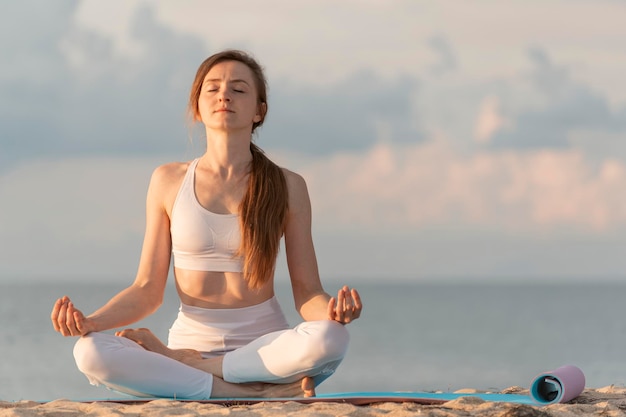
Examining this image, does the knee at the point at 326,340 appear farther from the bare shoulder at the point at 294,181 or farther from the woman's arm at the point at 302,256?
the bare shoulder at the point at 294,181

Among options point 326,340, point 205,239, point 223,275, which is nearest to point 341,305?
point 326,340

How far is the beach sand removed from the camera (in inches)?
179

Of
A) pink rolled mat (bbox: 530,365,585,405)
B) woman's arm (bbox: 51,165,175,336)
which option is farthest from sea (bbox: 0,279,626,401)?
pink rolled mat (bbox: 530,365,585,405)

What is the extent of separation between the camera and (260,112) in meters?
5.82

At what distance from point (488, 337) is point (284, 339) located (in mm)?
28288

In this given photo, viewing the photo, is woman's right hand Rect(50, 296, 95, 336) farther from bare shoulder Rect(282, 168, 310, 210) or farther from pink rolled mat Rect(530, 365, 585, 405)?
pink rolled mat Rect(530, 365, 585, 405)

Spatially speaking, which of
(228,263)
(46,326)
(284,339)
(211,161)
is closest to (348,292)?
(284,339)

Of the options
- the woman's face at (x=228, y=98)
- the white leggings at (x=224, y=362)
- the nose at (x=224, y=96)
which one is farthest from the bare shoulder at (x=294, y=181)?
the white leggings at (x=224, y=362)

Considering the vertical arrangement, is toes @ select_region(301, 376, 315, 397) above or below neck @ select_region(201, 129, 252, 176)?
below

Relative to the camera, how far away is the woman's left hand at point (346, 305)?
493cm

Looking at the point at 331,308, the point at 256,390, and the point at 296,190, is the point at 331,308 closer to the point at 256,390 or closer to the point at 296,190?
the point at 256,390

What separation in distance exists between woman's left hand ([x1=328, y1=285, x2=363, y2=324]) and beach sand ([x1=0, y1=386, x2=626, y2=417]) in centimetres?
47

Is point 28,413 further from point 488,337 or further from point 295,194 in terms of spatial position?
point 488,337

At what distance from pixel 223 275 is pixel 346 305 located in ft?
2.96
